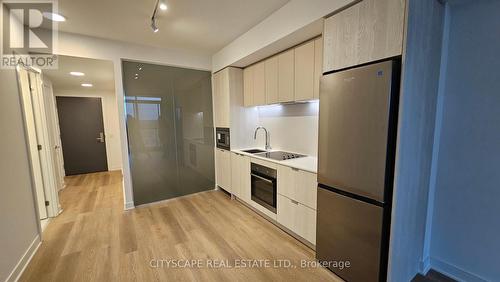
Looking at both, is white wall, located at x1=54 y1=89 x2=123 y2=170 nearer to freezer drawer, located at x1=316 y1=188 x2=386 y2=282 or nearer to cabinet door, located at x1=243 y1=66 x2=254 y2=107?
cabinet door, located at x1=243 y1=66 x2=254 y2=107

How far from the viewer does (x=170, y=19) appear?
8.36ft

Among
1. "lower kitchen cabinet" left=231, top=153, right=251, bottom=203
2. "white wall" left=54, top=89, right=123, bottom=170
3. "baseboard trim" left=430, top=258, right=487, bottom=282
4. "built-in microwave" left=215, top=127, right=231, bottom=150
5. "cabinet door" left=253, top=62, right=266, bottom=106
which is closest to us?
"baseboard trim" left=430, top=258, right=487, bottom=282

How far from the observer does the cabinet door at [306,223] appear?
221 cm

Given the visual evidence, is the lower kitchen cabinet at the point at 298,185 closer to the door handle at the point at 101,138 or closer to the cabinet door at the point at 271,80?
the cabinet door at the point at 271,80

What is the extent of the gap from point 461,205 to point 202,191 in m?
3.75

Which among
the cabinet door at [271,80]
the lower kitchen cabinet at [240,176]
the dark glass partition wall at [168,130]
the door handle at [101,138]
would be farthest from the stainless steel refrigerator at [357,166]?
the door handle at [101,138]

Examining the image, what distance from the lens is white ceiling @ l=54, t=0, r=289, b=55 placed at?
2203 mm

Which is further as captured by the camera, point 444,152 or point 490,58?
point 444,152

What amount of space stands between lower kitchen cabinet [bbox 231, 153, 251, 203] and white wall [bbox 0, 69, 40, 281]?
2579 mm

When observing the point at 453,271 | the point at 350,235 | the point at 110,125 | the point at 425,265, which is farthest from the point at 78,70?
the point at 453,271

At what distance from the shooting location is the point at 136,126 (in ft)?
11.3

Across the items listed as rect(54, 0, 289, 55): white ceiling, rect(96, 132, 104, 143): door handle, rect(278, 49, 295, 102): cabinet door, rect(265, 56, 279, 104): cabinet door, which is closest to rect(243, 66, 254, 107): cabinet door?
rect(265, 56, 279, 104): cabinet door

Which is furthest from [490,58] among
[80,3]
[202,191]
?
[202,191]

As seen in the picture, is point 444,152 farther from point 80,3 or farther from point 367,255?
point 80,3
